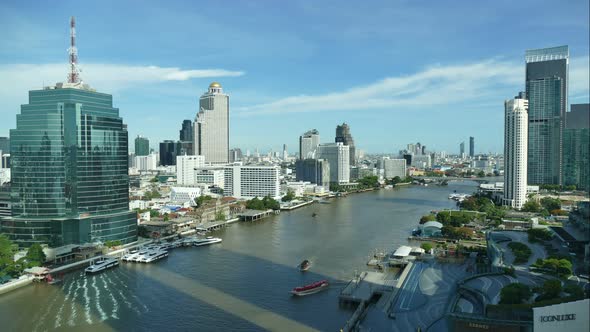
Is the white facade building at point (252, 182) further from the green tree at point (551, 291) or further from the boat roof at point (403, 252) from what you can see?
the green tree at point (551, 291)

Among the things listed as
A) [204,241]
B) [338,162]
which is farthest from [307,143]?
[204,241]

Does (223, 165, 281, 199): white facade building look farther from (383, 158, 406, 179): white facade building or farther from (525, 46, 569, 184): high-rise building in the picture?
(383, 158, 406, 179): white facade building

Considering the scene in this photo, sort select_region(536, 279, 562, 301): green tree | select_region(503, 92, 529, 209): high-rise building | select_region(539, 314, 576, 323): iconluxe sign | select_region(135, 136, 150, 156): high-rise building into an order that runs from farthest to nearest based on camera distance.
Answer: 1. select_region(135, 136, 150, 156): high-rise building
2. select_region(503, 92, 529, 209): high-rise building
3. select_region(536, 279, 562, 301): green tree
4. select_region(539, 314, 576, 323): iconluxe sign

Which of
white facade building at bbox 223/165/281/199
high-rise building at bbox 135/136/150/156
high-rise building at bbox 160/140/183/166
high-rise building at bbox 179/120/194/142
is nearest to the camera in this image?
white facade building at bbox 223/165/281/199

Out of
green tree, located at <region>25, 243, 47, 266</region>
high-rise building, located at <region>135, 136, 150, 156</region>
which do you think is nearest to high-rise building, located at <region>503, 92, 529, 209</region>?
green tree, located at <region>25, 243, 47, 266</region>

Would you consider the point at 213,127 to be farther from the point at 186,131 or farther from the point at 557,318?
the point at 557,318

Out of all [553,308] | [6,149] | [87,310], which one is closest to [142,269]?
[87,310]
